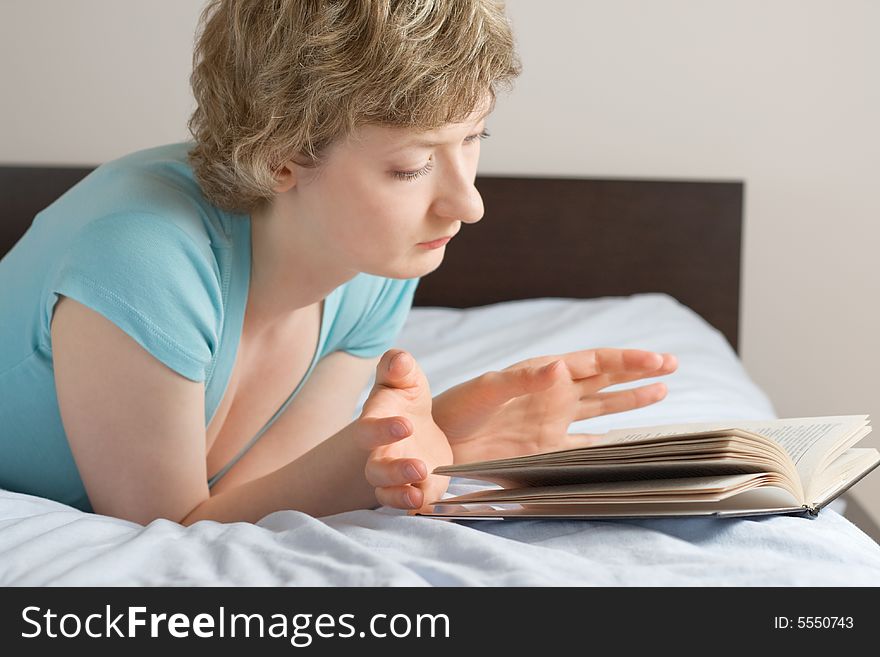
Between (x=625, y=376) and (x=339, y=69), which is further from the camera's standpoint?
(x=625, y=376)

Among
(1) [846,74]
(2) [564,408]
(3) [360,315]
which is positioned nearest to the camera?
(2) [564,408]

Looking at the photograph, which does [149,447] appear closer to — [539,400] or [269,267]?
[269,267]

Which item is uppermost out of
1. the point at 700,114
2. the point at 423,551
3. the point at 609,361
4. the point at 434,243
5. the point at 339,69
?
the point at 700,114

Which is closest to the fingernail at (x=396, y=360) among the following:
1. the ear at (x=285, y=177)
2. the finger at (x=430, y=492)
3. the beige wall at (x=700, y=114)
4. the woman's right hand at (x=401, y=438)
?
the woman's right hand at (x=401, y=438)

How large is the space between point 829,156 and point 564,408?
1.49m

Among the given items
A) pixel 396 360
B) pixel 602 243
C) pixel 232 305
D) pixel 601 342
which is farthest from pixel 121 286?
pixel 602 243

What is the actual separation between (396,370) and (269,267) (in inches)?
9.0

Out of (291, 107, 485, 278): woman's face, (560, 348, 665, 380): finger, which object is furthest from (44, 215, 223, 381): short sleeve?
(560, 348, 665, 380): finger

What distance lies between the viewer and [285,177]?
0.94m

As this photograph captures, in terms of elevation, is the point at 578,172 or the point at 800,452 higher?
the point at 578,172

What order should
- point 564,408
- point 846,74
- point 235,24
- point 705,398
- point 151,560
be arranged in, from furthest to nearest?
point 846,74
point 705,398
point 564,408
point 235,24
point 151,560

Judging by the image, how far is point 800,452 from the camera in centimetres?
85

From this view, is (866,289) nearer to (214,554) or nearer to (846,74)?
(846,74)
